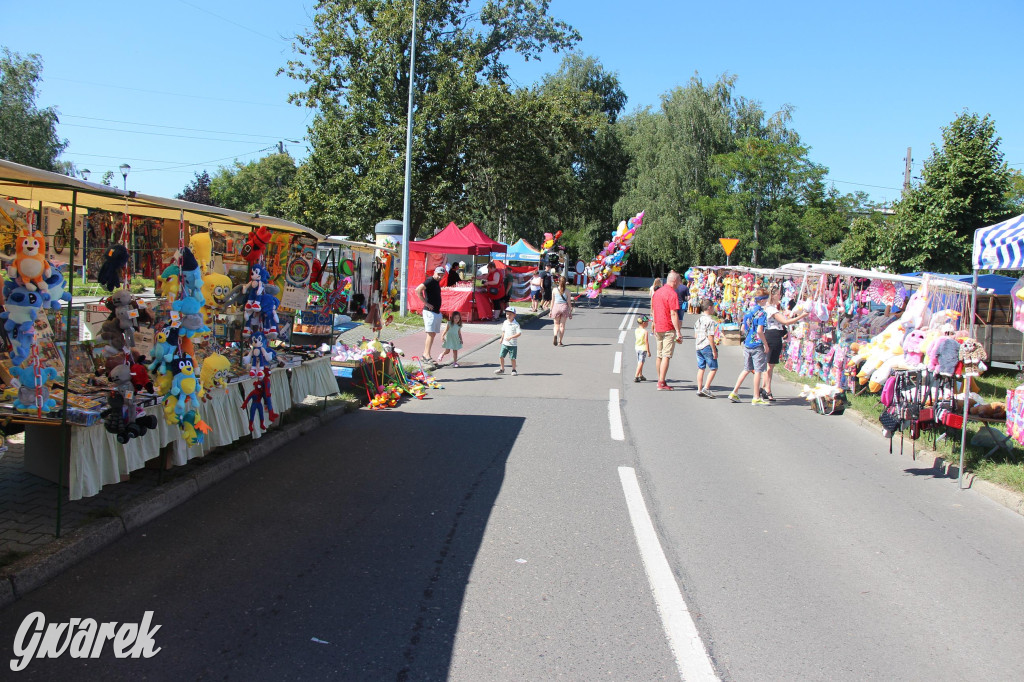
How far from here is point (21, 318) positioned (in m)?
4.88

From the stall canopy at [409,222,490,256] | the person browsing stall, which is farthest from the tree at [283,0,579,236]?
the person browsing stall

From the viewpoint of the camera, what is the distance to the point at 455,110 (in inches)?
1098

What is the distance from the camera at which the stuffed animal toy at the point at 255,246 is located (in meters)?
7.55

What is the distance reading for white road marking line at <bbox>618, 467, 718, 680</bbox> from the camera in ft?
12.2

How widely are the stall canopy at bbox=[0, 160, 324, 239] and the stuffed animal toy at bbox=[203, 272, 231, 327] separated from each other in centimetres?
59

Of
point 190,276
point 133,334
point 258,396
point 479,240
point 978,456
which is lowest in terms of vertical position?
point 978,456

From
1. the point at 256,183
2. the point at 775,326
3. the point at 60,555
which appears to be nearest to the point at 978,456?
the point at 775,326

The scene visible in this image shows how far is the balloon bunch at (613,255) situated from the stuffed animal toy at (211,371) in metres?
27.1

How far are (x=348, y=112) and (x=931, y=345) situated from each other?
26.2 meters

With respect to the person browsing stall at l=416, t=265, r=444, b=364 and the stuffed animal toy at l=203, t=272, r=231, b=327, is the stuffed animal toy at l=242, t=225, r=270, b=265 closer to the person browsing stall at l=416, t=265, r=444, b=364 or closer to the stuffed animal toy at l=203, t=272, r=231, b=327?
the stuffed animal toy at l=203, t=272, r=231, b=327

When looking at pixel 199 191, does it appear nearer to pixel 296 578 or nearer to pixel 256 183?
pixel 256 183

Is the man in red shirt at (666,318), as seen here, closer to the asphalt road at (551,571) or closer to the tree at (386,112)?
the asphalt road at (551,571)

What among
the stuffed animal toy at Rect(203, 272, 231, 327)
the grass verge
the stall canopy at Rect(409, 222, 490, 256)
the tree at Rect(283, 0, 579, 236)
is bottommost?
the grass verge

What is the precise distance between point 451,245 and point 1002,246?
18.5 m
